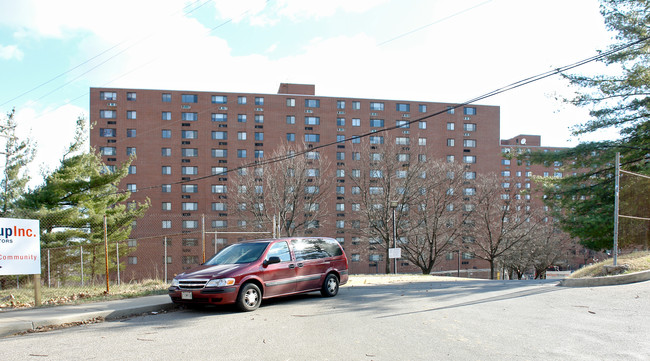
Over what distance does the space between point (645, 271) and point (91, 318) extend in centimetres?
1216

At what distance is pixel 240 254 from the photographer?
10.4 m

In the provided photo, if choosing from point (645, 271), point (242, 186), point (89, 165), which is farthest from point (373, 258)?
point (645, 271)

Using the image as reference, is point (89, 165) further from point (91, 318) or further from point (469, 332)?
point (469, 332)

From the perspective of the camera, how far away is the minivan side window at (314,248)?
10891mm

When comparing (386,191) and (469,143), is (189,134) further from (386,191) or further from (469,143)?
(469,143)

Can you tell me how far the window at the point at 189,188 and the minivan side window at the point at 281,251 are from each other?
55.5m

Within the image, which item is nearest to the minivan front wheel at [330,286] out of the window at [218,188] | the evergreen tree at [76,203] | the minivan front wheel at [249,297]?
the minivan front wheel at [249,297]

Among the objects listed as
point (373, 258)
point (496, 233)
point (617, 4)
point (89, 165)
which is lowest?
point (373, 258)

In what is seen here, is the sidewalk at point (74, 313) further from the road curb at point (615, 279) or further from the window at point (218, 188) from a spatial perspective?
the window at point (218, 188)

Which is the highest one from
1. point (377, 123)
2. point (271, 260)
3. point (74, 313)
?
Result: point (377, 123)

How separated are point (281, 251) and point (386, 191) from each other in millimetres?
29049

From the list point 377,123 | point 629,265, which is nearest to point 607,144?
point 629,265

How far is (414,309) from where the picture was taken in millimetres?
8984

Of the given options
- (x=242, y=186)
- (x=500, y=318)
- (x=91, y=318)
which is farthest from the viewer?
(x=242, y=186)
